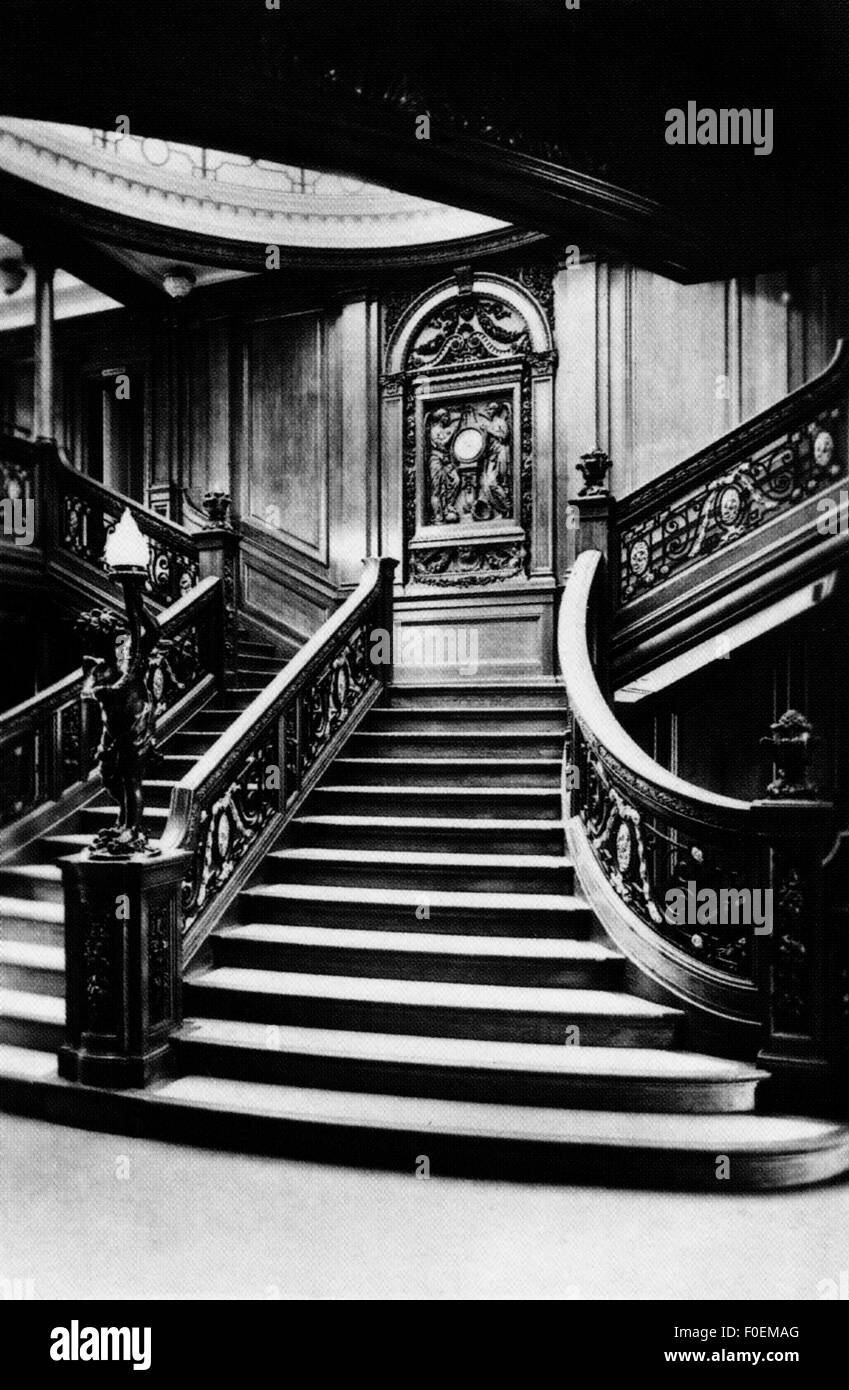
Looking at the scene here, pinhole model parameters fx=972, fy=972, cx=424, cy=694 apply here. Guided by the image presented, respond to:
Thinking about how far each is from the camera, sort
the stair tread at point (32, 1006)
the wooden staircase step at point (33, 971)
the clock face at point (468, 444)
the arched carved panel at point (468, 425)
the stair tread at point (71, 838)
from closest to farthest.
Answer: the stair tread at point (32, 1006) → the wooden staircase step at point (33, 971) → the stair tread at point (71, 838) → the arched carved panel at point (468, 425) → the clock face at point (468, 444)

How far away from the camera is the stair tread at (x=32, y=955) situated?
14.7ft

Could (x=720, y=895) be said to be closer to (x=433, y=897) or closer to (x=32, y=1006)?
(x=433, y=897)

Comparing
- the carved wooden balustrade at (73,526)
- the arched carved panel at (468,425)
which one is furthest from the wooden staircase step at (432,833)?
the arched carved panel at (468,425)

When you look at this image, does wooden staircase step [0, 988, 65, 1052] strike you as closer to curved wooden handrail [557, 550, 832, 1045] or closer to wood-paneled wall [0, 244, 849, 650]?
curved wooden handrail [557, 550, 832, 1045]

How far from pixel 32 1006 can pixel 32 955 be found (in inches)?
15.6

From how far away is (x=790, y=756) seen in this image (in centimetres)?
354

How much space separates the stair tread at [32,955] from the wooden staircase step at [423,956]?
787 mm

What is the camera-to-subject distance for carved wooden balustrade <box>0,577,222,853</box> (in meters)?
5.81

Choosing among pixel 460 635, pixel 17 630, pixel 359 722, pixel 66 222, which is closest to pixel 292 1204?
pixel 359 722

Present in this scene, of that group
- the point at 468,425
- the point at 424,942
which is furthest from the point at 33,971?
the point at 468,425

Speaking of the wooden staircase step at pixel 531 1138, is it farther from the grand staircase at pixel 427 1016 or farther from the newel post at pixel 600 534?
the newel post at pixel 600 534

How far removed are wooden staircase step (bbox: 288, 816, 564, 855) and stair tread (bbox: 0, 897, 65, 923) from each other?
1.23m
